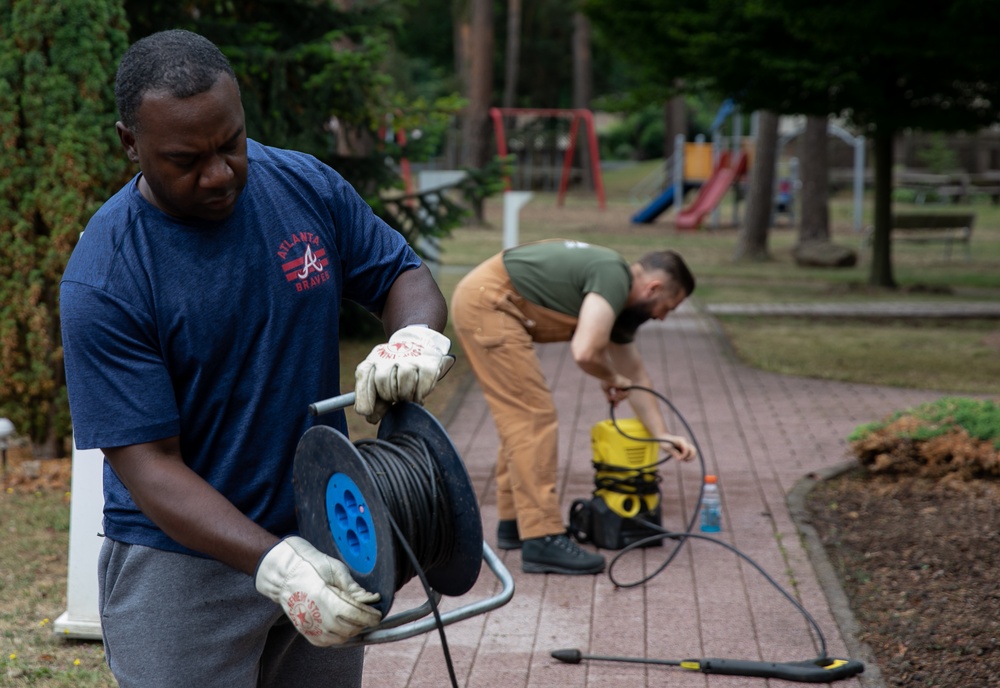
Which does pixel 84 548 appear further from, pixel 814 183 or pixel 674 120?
pixel 674 120

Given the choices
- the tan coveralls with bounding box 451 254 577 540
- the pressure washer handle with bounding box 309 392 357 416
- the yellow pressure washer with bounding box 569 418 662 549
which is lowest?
the yellow pressure washer with bounding box 569 418 662 549

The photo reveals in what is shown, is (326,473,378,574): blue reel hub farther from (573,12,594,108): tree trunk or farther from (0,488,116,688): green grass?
(573,12,594,108): tree trunk

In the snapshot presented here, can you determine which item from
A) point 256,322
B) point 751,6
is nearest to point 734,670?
point 256,322

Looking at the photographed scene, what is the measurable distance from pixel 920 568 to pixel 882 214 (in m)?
11.2

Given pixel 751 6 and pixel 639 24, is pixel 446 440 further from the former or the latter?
pixel 639 24

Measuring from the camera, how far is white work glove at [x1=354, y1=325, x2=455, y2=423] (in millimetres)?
2088

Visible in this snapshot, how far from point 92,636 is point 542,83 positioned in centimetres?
4714

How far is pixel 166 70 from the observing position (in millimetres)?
1937

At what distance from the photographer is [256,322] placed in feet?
6.88

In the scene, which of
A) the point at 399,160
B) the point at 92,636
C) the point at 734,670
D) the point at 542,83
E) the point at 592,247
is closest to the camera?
the point at 734,670

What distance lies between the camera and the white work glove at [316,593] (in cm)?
192

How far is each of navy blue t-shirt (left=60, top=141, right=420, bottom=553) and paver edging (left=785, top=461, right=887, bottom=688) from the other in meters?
2.62

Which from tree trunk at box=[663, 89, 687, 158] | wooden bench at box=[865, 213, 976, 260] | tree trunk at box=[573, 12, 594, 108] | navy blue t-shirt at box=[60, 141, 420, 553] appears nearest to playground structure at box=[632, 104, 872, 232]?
wooden bench at box=[865, 213, 976, 260]

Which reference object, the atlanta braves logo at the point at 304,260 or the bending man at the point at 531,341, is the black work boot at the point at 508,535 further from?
the atlanta braves logo at the point at 304,260
